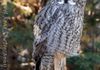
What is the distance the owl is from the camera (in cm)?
268

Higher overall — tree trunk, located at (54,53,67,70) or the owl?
the owl

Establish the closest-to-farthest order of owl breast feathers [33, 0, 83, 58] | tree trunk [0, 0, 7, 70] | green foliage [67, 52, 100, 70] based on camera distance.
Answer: owl breast feathers [33, 0, 83, 58] < tree trunk [0, 0, 7, 70] < green foliage [67, 52, 100, 70]

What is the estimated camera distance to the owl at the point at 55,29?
8.80 ft

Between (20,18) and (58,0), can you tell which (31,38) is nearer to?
(20,18)

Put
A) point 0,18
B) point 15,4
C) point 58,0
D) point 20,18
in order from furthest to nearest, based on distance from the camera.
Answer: point 20,18 < point 15,4 < point 0,18 < point 58,0

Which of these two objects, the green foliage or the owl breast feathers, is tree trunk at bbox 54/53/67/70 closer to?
the owl breast feathers

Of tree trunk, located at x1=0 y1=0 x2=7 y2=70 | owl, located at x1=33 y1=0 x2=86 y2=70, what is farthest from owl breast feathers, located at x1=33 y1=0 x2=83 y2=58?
tree trunk, located at x1=0 y1=0 x2=7 y2=70

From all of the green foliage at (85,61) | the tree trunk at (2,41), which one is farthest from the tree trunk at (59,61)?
the green foliage at (85,61)

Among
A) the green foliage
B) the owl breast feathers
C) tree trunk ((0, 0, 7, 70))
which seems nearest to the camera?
the owl breast feathers

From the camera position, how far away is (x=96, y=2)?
455 centimetres

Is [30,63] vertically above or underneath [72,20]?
underneath

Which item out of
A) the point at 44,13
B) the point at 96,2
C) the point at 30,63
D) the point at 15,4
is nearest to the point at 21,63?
the point at 30,63

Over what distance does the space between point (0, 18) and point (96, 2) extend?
1714mm

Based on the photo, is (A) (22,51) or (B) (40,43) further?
(A) (22,51)
